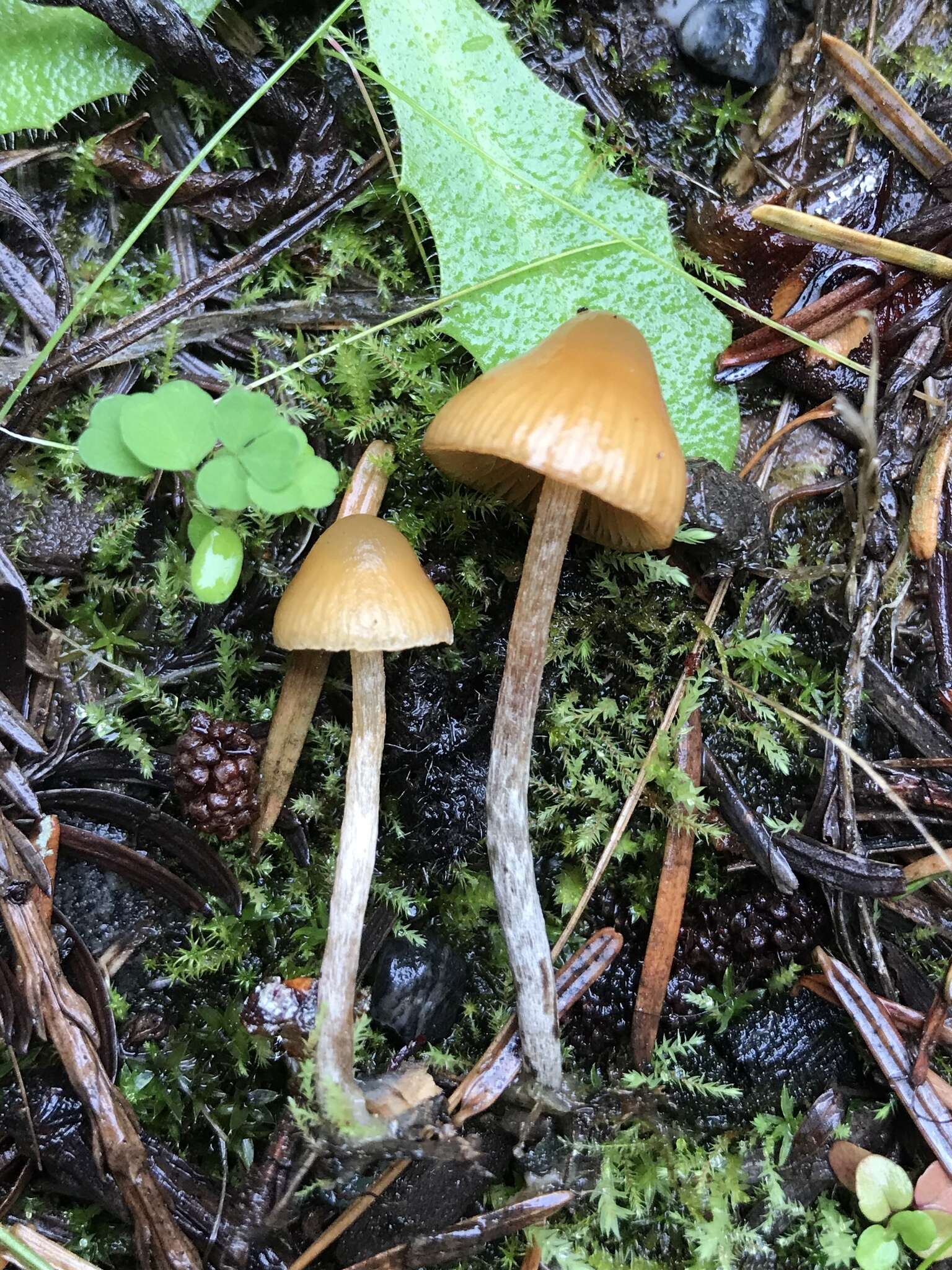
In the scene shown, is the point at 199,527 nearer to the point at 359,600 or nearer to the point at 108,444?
the point at 108,444

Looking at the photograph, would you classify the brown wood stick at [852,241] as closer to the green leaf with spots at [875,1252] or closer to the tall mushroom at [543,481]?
the tall mushroom at [543,481]

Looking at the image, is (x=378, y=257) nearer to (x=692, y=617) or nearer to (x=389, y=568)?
(x=389, y=568)

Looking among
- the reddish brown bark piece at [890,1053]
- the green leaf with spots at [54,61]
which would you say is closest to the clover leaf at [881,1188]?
the reddish brown bark piece at [890,1053]

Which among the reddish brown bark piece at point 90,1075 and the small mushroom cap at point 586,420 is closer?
the small mushroom cap at point 586,420

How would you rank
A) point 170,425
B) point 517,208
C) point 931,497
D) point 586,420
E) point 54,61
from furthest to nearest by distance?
point 931,497 → point 517,208 → point 54,61 → point 170,425 → point 586,420

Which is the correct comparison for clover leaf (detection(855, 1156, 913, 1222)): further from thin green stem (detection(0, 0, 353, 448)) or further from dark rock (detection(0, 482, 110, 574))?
thin green stem (detection(0, 0, 353, 448))

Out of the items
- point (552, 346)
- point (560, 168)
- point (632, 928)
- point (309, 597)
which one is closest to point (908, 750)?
point (632, 928)

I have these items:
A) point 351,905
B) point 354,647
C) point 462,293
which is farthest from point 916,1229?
point 462,293
